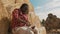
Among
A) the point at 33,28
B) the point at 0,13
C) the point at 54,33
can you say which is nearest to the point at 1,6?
the point at 0,13

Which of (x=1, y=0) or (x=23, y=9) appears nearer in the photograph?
(x=23, y=9)

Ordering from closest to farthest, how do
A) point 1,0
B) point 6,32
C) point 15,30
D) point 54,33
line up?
point 15,30 < point 6,32 < point 1,0 < point 54,33

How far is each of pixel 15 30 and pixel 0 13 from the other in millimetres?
1081

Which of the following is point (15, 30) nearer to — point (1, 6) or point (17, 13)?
point (17, 13)

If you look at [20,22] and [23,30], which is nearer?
[23,30]

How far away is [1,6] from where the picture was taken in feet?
30.1

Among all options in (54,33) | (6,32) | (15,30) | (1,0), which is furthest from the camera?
(54,33)

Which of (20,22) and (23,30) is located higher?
(20,22)

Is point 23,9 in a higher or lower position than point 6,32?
higher

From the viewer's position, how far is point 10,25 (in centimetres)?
910

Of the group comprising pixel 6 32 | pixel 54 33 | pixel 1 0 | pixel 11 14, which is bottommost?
pixel 54 33

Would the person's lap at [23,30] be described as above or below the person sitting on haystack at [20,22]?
below

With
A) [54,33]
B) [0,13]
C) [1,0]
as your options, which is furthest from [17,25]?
[54,33]

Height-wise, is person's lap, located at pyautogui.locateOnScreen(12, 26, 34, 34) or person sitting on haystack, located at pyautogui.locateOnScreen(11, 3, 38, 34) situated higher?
person sitting on haystack, located at pyautogui.locateOnScreen(11, 3, 38, 34)
